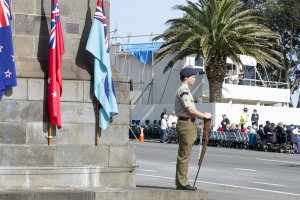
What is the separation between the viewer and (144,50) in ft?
195

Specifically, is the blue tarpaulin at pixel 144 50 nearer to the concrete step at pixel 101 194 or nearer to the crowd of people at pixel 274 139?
the crowd of people at pixel 274 139

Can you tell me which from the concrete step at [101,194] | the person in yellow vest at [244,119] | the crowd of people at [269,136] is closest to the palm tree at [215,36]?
the person in yellow vest at [244,119]

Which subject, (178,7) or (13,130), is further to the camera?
(178,7)

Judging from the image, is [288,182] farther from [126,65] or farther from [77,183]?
[126,65]

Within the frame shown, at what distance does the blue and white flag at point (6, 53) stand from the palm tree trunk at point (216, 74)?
1418 inches

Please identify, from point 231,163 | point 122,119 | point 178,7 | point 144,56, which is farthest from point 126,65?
point 122,119

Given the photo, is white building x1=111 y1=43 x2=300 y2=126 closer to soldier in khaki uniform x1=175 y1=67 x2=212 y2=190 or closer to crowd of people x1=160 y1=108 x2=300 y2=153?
crowd of people x1=160 y1=108 x2=300 y2=153

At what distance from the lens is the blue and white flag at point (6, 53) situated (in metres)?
10.7

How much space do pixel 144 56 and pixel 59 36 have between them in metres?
47.7

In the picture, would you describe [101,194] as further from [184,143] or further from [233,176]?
[233,176]

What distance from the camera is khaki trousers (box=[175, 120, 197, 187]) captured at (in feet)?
37.5

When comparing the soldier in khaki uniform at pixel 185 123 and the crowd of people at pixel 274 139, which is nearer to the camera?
the soldier in khaki uniform at pixel 185 123

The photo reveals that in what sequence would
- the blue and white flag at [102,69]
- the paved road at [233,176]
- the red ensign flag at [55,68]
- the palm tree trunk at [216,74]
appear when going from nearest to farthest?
Result: the red ensign flag at [55,68]
the blue and white flag at [102,69]
the paved road at [233,176]
the palm tree trunk at [216,74]

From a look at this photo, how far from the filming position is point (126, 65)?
61719 millimetres
